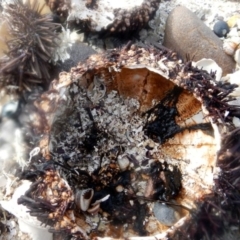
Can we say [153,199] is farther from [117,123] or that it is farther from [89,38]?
[89,38]

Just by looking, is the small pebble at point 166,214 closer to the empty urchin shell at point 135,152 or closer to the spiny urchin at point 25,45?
the empty urchin shell at point 135,152

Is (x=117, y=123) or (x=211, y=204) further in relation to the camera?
(x=117, y=123)

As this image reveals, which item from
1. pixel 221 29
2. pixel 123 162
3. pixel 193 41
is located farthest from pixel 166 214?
pixel 221 29

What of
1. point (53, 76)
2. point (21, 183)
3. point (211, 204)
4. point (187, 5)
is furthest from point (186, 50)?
point (21, 183)

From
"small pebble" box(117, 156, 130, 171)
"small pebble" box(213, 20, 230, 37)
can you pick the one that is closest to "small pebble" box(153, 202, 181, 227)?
"small pebble" box(117, 156, 130, 171)

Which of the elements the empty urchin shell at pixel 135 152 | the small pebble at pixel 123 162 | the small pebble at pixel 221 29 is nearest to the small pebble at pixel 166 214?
the empty urchin shell at pixel 135 152

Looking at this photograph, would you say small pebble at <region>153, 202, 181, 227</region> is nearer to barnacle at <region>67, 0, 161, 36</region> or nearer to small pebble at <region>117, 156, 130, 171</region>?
small pebble at <region>117, 156, 130, 171</region>

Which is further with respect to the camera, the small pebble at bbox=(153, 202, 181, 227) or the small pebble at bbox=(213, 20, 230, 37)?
the small pebble at bbox=(213, 20, 230, 37)
